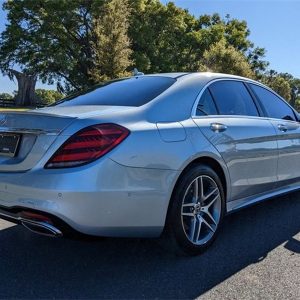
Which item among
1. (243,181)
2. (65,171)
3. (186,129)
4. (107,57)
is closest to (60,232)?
(65,171)

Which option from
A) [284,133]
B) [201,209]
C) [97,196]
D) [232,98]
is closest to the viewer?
[97,196]

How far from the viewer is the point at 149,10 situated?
4428 cm

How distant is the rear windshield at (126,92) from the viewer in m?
3.67

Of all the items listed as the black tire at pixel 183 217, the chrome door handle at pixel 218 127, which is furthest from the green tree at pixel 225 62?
the black tire at pixel 183 217

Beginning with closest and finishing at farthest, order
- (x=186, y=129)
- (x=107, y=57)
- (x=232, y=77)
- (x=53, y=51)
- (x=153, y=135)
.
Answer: (x=153, y=135) → (x=186, y=129) → (x=232, y=77) → (x=107, y=57) → (x=53, y=51)

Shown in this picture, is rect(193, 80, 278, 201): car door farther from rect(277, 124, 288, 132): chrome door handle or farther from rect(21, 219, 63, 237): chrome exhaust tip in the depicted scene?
rect(21, 219, 63, 237): chrome exhaust tip

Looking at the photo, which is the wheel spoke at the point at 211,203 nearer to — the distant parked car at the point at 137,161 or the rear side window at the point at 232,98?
the distant parked car at the point at 137,161

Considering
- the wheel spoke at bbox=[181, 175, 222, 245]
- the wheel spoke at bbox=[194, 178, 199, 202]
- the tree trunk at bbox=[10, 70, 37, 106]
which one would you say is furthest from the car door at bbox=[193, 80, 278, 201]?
the tree trunk at bbox=[10, 70, 37, 106]

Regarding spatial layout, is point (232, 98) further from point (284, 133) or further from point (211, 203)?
point (211, 203)

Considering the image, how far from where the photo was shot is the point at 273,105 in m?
5.09

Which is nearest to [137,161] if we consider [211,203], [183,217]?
[183,217]

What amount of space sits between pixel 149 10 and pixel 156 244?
42.9 meters

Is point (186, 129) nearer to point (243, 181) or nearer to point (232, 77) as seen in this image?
point (243, 181)

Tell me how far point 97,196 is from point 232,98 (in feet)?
6.60
